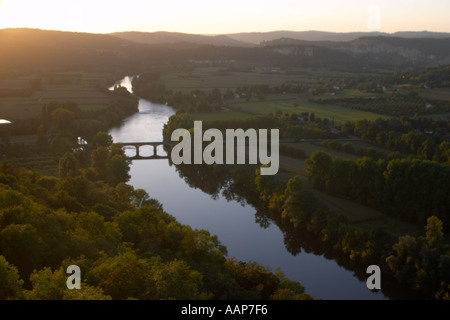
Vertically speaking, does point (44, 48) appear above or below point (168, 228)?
above

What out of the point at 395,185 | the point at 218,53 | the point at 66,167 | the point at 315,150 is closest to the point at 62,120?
the point at 66,167

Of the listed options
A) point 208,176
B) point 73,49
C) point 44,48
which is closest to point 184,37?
point 73,49

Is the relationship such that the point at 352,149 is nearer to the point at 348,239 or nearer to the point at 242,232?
the point at 242,232

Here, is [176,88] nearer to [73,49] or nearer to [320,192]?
[73,49]

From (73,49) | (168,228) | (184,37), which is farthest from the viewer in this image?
(184,37)

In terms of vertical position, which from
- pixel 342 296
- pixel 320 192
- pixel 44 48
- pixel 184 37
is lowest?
pixel 342 296

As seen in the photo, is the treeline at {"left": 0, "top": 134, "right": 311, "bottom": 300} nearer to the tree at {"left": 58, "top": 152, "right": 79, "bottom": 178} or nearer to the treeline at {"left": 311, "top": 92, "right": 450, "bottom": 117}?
the tree at {"left": 58, "top": 152, "right": 79, "bottom": 178}

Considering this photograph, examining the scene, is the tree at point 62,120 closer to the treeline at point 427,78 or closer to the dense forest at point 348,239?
the dense forest at point 348,239

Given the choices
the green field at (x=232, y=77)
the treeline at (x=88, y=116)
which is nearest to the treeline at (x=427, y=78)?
the green field at (x=232, y=77)
